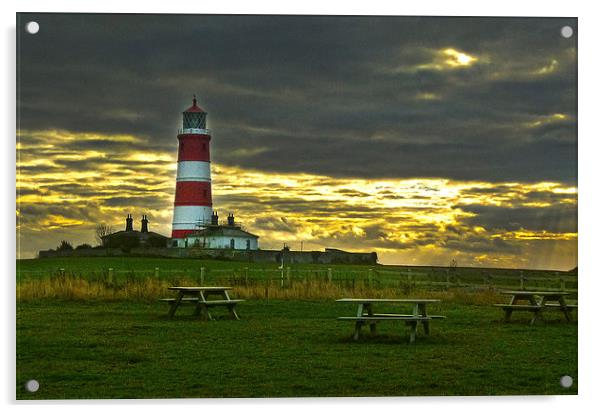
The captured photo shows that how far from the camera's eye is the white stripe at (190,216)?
28.1 m

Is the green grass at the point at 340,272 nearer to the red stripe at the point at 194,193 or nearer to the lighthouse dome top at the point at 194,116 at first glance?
the red stripe at the point at 194,193

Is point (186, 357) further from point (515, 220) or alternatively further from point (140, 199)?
point (140, 199)

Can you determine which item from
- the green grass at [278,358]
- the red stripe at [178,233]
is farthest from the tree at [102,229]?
the red stripe at [178,233]

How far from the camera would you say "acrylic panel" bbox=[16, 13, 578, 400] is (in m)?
11.4

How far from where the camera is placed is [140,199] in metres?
18.0

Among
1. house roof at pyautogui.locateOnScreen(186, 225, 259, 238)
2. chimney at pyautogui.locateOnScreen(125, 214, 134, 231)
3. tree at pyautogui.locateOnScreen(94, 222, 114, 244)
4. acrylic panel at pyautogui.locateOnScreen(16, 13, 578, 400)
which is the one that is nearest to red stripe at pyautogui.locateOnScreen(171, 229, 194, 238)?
house roof at pyautogui.locateOnScreen(186, 225, 259, 238)

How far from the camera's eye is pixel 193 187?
2655 centimetres

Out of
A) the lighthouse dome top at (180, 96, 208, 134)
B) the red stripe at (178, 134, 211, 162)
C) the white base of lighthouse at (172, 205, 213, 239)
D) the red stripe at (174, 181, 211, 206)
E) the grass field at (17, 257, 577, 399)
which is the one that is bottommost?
the grass field at (17, 257, 577, 399)

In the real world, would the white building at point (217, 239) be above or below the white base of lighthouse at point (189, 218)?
below

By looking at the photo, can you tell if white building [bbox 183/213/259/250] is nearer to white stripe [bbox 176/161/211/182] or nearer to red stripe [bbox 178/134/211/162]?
white stripe [bbox 176/161/211/182]

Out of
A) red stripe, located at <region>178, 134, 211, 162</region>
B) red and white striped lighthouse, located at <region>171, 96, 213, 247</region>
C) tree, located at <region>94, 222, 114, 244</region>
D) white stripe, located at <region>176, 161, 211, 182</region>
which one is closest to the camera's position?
tree, located at <region>94, 222, 114, 244</region>

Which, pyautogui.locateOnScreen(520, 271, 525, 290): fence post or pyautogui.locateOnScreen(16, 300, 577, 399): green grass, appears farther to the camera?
pyautogui.locateOnScreen(520, 271, 525, 290): fence post

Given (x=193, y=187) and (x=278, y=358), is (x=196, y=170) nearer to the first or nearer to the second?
(x=193, y=187)

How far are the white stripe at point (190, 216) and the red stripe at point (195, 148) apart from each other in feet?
4.74
